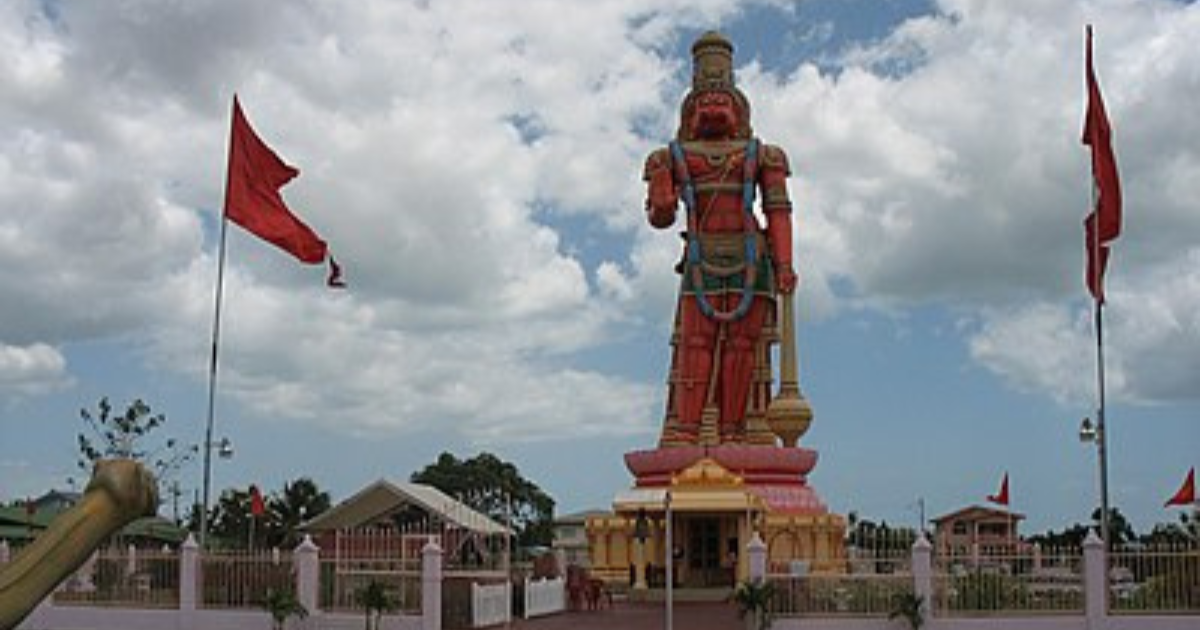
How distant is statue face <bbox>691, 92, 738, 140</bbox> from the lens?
32812 millimetres

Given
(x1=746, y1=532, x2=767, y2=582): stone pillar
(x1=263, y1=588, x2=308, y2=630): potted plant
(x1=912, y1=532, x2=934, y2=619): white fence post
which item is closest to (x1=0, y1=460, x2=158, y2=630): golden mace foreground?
(x1=263, y1=588, x2=308, y2=630): potted plant

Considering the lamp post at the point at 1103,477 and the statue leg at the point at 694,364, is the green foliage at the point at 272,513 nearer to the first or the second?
the statue leg at the point at 694,364

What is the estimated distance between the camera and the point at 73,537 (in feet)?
13.9

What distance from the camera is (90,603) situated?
21.8m

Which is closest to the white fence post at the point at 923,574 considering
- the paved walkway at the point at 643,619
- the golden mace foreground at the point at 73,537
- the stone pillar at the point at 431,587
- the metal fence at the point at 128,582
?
the paved walkway at the point at 643,619

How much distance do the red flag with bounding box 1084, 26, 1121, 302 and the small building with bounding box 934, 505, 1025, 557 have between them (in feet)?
13.8

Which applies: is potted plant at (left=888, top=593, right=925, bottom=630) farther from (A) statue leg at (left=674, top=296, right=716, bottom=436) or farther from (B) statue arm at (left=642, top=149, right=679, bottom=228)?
(B) statue arm at (left=642, top=149, right=679, bottom=228)

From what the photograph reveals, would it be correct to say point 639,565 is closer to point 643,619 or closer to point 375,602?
point 643,619

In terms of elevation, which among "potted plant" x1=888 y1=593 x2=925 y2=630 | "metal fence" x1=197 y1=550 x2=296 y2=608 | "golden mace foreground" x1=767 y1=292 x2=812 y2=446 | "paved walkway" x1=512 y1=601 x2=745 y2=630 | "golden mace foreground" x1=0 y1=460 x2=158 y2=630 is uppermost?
"golden mace foreground" x1=767 y1=292 x2=812 y2=446

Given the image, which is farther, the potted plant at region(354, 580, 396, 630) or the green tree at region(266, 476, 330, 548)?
the green tree at region(266, 476, 330, 548)

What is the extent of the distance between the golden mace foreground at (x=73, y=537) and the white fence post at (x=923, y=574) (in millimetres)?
16726

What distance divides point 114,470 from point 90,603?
62.5 feet

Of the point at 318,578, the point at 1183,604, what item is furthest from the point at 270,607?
the point at 1183,604

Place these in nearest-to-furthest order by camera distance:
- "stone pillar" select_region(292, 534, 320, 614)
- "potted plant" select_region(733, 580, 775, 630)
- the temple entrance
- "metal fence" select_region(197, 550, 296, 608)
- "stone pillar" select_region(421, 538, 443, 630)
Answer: "stone pillar" select_region(421, 538, 443, 630)
"potted plant" select_region(733, 580, 775, 630)
"stone pillar" select_region(292, 534, 320, 614)
"metal fence" select_region(197, 550, 296, 608)
the temple entrance
